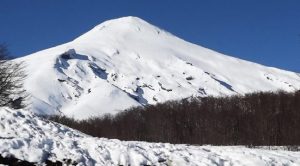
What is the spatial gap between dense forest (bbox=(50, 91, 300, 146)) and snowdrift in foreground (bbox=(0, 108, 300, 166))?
4749 cm

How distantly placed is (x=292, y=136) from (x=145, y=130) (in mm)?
37437

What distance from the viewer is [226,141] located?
77.7 meters

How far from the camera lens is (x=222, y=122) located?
85375 mm

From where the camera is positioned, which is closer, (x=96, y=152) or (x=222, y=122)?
(x=96, y=152)

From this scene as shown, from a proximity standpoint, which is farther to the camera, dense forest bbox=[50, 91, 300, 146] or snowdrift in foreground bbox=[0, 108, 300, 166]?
dense forest bbox=[50, 91, 300, 146]

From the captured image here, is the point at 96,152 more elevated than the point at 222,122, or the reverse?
the point at 222,122

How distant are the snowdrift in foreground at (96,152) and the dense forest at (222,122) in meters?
47.5

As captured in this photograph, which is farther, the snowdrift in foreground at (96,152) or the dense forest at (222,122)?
the dense forest at (222,122)

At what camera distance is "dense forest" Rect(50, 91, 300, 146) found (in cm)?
7450

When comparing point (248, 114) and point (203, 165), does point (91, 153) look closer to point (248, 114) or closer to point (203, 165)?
point (203, 165)

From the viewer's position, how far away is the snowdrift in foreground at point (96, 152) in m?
16.2

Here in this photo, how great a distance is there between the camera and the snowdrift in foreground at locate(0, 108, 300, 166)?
53.2ft

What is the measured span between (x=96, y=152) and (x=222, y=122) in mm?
69661

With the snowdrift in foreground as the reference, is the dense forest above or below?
above
